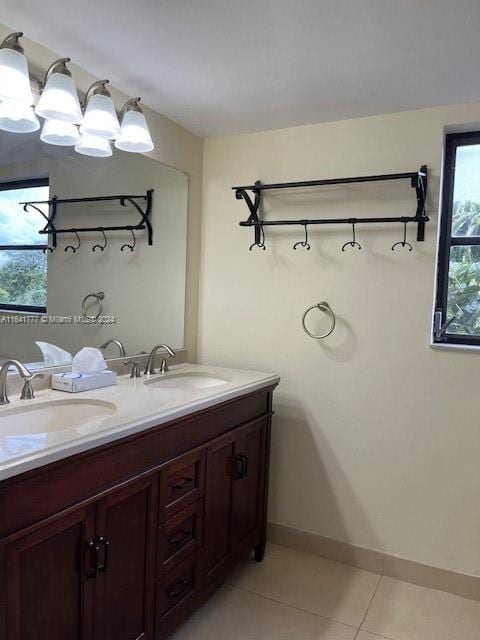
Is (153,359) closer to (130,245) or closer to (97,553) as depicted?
(130,245)

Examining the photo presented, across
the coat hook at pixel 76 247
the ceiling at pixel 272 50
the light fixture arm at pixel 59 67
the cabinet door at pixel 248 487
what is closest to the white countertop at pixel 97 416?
the cabinet door at pixel 248 487

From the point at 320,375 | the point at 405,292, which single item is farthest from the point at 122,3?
the point at 320,375

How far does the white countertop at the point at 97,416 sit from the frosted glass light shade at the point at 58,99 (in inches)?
39.1

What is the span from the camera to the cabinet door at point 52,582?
44.1 inches

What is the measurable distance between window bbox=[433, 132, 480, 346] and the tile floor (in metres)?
1.14

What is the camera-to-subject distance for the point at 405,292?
217 centimetres

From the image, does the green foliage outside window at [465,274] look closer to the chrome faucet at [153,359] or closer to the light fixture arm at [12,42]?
the chrome faucet at [153,359]

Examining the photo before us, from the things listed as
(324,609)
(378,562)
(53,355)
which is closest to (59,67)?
(53,355)

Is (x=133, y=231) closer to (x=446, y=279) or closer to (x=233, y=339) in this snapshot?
(x=233, y=339)

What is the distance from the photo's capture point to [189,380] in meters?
2.31

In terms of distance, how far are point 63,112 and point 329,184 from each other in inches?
47.2

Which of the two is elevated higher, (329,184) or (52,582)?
(329,184)

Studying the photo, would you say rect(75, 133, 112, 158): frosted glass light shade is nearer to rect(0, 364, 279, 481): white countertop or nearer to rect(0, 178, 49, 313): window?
rect(0, 178, 49, 313): window

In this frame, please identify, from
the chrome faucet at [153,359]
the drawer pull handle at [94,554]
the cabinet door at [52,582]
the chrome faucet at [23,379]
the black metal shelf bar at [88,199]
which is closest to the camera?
the cabinet door at [52,582]
